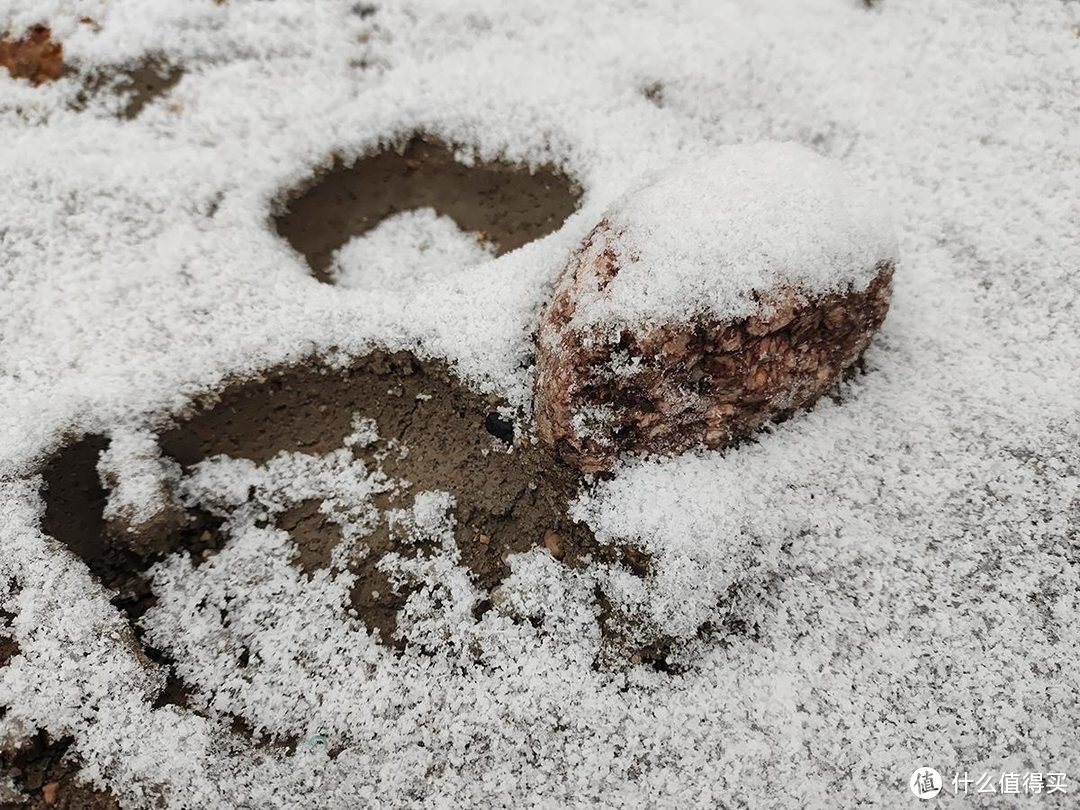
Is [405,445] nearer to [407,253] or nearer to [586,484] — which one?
[586,484]

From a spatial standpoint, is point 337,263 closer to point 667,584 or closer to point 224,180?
point 224,180

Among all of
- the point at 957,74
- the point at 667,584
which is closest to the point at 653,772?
the point at 667,584

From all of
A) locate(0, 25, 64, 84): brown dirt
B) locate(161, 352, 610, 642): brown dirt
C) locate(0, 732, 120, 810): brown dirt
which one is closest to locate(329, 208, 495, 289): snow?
locate(161, 352, 610, 642): brown dirt

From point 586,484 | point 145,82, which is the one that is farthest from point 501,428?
point 145,82

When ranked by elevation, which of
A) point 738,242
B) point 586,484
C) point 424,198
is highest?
point 738,242

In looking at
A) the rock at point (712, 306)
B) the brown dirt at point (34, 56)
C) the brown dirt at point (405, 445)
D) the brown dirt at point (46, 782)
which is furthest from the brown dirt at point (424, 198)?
the brown dirt at point (46, 782)

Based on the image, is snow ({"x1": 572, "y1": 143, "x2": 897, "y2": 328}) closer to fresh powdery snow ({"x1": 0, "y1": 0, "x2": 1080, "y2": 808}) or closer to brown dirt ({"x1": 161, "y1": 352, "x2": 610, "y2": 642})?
fresh powdery snow ({"x1": 0, "y1": 0, "x2": 1080, "y2": 808})
